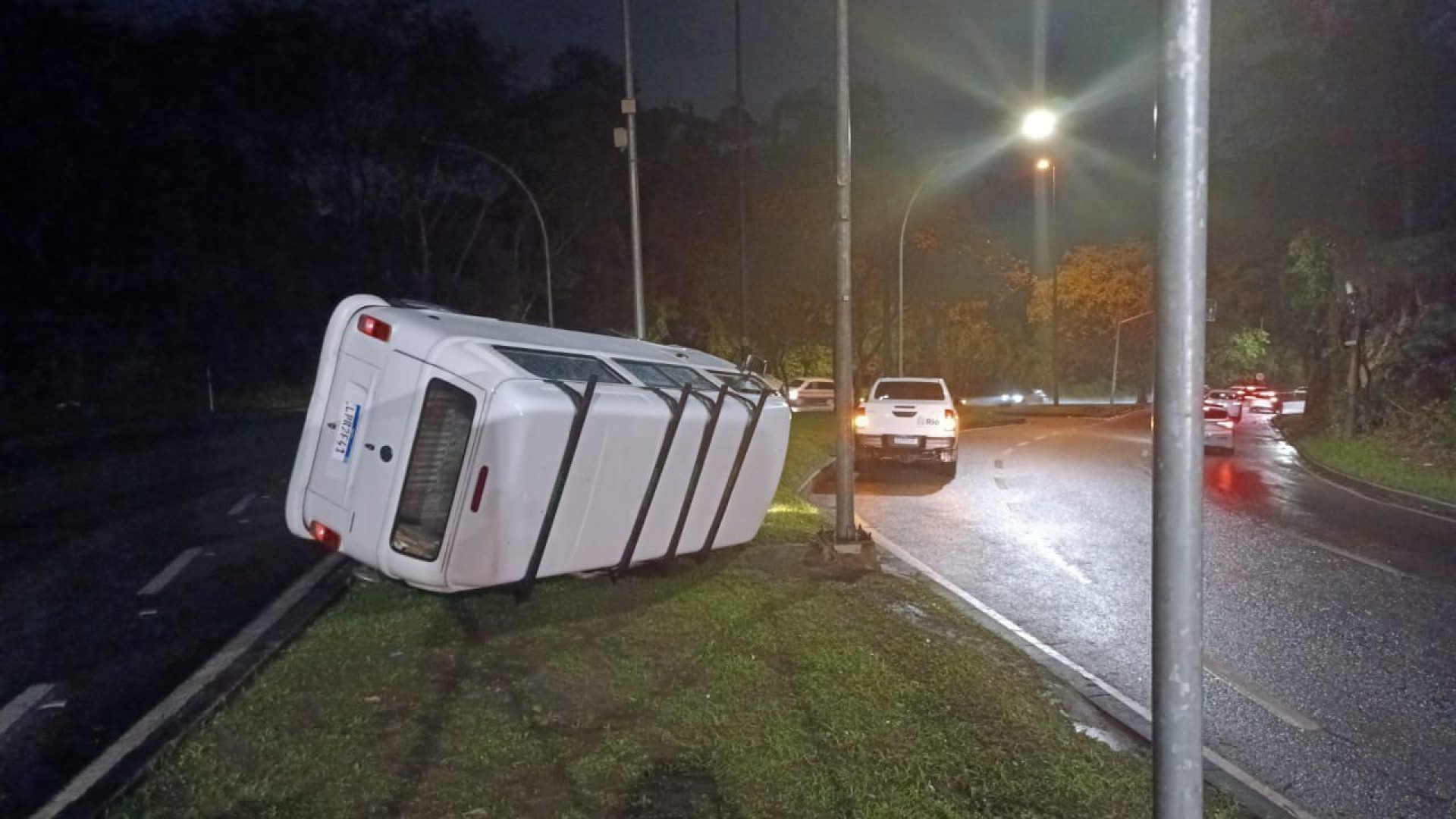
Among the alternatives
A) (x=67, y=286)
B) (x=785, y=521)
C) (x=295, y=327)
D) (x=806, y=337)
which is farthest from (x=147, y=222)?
(x=785, y=521)

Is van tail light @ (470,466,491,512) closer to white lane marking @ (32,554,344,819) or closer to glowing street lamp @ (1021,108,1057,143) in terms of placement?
white lane marking @ (32,554,344,819)

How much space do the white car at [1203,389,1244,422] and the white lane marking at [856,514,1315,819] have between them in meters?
15.3

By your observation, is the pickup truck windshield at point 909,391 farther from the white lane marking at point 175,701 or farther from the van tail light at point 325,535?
the van tail light at point 325,535

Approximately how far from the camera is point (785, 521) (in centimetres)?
1309

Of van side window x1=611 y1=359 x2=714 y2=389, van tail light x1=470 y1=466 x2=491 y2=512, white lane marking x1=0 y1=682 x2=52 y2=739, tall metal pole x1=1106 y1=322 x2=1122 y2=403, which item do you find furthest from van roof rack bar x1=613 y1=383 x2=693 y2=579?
tall metal pole x1=1106 y1=322 x2=1122 y2=403

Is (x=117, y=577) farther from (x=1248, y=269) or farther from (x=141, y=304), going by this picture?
(x=1248, y=269)

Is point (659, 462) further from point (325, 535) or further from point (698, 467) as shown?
point (325, 535)

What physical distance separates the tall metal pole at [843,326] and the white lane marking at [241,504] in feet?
23.5

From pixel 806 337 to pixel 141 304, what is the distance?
23.3 metres

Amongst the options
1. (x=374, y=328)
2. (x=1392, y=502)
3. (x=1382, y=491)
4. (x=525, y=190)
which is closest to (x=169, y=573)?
(x=374, y=328)

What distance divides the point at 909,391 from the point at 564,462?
1457 centimetres

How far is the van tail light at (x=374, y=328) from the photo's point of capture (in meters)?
7.07

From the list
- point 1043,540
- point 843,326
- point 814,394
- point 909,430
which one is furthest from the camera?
point 814,394

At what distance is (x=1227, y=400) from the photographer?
26.8 m
